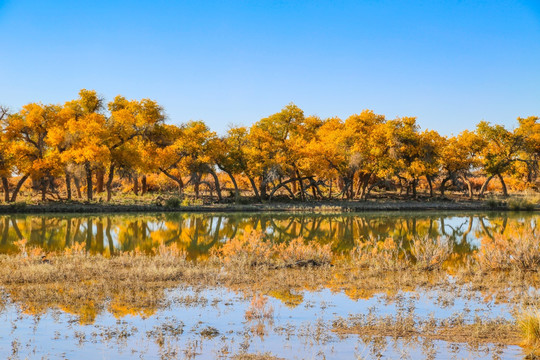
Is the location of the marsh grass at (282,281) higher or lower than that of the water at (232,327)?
higher

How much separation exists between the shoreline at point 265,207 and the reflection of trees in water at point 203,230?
3.65 meters

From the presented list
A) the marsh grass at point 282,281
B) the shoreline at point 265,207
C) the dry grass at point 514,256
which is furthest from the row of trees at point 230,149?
the dry grass at point 514,256

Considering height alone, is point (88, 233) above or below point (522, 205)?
below

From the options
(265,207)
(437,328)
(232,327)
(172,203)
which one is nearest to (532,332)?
(437,328)

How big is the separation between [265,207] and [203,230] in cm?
1655

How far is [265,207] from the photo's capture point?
4388cm

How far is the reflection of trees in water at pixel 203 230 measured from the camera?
2105 cm

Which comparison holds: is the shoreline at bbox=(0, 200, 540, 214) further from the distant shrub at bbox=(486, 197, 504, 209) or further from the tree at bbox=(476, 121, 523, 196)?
the tree at bbox=(476, 121, 523, 196)

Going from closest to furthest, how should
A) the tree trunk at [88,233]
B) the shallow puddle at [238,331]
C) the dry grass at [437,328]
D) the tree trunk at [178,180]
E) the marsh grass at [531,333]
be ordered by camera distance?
the shallow puddle at [238,331] → the marsh grass at [531,333] → the dry grass at [437,328] → the tree trunk at [88,233] → the tree trunk at [178,180]

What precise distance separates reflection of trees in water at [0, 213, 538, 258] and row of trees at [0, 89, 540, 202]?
9.07 meters

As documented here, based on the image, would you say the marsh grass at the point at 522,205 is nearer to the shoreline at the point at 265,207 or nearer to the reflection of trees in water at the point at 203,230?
the shoreline at the point at 265,207

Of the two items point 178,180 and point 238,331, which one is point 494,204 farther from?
point 238,331

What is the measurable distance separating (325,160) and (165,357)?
139 ft

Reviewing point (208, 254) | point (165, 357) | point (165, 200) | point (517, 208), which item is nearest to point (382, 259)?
point (208, 254)
